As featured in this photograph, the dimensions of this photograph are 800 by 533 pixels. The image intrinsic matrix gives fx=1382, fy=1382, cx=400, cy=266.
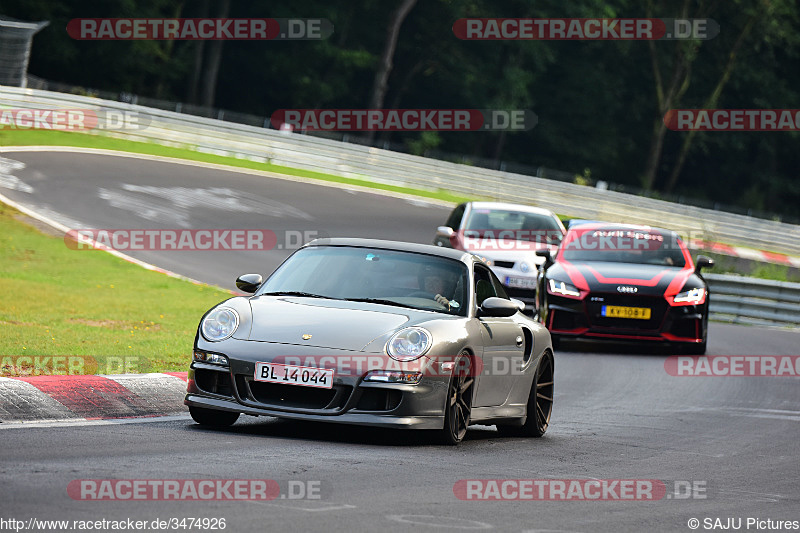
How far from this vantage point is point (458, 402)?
29.1 ft

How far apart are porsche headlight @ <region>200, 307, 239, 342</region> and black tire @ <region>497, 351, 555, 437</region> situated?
250 cm

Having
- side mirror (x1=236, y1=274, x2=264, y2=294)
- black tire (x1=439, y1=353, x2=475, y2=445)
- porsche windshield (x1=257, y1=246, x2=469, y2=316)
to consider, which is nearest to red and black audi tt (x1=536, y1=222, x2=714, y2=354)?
porsche windshield (x1=257, y1=246, x2=469, y2=316)

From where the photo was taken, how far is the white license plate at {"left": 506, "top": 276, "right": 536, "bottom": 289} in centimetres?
1948

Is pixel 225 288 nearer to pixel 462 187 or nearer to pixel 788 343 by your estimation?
pixel 788 343

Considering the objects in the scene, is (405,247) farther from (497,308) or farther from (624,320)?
(624,320)

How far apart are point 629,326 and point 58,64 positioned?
4224 centimetres

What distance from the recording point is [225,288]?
19.7m

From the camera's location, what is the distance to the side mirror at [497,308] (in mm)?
9297

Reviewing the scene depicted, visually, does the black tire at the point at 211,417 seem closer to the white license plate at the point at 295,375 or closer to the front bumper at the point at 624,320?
the white license plate at the point at 295,375

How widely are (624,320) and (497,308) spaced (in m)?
7.52

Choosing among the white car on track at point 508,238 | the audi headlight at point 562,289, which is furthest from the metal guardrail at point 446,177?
the audi headlight at point 562,289

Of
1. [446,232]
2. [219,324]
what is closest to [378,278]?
[219,324]

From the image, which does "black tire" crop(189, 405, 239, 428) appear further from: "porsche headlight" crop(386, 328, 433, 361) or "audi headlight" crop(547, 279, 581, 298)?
"audi headlight" crop(547, 279, 581, 298)

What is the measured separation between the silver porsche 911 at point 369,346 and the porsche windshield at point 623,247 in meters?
7.66
